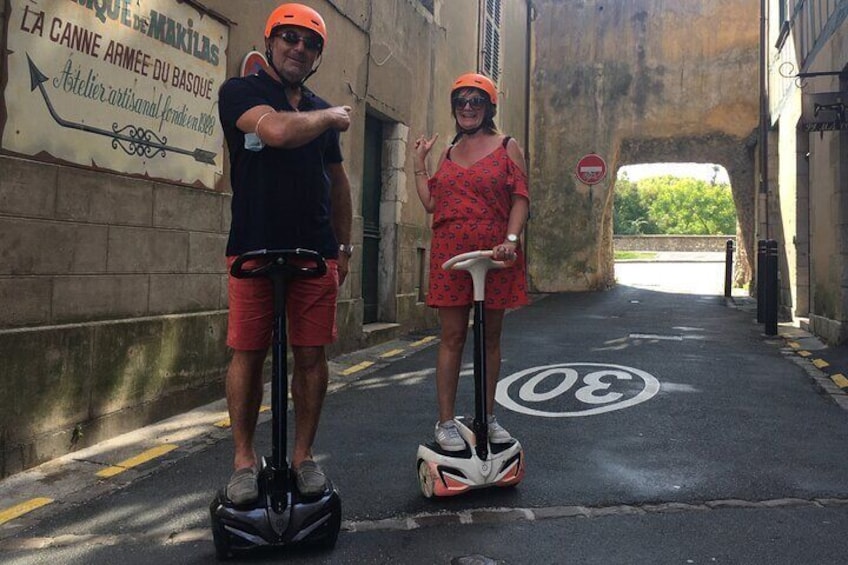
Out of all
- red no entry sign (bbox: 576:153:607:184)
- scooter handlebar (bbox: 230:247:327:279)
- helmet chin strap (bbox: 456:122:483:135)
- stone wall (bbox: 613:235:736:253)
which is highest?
stone wall (bbox: 613:235:736:253)

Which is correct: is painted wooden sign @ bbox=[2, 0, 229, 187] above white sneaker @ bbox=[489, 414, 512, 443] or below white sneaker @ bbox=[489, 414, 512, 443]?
above

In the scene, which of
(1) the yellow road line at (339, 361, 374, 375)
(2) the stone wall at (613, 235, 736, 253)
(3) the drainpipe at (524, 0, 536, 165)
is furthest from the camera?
(2) the stone wall at (613, 235, 736, 253)

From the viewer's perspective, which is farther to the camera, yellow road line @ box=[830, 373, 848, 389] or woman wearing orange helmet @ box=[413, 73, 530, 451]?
yellow road line @ box=[830, 373, 848, 389]

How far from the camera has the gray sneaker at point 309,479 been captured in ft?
7.91

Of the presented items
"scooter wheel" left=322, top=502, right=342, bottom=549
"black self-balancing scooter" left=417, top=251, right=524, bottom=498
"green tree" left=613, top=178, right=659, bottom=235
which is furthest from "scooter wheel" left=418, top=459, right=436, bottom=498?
"green tree" left=613, top=178, right=659, bottom=235

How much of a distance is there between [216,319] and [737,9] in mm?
15468

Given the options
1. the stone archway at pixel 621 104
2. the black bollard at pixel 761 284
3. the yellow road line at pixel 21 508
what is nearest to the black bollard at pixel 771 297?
the black bollard at pixel 761 284

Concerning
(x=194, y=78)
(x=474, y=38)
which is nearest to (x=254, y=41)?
(x=194, y=78)

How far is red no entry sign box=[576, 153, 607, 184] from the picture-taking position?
16.2 m

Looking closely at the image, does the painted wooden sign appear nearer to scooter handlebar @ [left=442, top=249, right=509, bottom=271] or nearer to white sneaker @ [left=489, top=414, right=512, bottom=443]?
scooter handlebar @ [left=442, top=249, right=509, bottom=271]

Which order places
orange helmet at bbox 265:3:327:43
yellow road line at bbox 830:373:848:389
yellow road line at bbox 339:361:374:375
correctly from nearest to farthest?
orange helmet at bbox 265:3:327:43, yellow road line at bbox 830:373:848:389, yellow road line at bbox 339:361:374:375

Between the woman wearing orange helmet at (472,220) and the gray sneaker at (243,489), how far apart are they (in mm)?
1011

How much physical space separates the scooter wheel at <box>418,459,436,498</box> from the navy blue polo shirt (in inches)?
42.7

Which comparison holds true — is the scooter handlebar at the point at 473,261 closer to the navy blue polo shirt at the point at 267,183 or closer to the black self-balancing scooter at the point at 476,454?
the black self-balancing scooter at the point at 476,454
